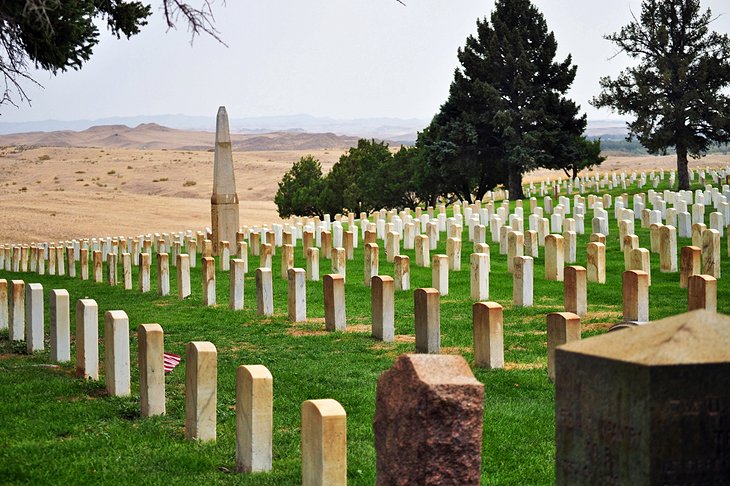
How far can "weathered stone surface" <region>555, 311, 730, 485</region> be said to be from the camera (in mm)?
3531

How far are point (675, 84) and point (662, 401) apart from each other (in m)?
47.5

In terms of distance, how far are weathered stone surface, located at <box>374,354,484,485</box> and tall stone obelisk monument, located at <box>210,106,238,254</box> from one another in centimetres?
2280

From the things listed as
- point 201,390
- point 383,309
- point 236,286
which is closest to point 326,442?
point 201,390

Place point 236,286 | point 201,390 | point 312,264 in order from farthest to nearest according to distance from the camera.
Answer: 1. point 312,264
2. point 236,286
3. point 201,390

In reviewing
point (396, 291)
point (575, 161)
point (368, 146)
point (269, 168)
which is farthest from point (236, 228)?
point (269, 168)

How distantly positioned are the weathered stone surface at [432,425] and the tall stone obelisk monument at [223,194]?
2280 cm

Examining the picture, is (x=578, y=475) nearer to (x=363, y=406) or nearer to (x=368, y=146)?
(x=363, y=406)

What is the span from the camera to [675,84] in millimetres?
48531

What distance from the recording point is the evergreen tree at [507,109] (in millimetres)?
50781

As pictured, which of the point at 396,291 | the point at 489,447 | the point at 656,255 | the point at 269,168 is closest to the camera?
the point at 489,447

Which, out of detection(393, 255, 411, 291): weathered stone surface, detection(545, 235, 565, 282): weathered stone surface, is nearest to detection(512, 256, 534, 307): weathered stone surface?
detection(393, 255, 411, 291): weathered stone surface

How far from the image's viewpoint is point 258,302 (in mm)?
16109

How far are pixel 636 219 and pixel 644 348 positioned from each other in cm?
2859

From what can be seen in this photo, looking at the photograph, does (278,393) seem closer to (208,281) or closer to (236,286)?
(236,286)
